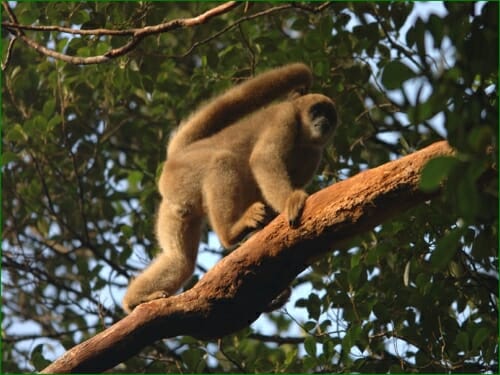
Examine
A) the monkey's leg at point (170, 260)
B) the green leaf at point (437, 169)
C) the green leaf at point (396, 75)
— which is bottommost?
the green leaf at point (437, 169)

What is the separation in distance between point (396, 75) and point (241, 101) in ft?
16.3

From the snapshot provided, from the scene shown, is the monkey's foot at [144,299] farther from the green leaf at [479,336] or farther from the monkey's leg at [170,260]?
the green leaf at [479,336]

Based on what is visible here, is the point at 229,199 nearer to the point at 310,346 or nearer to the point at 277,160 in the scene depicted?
the point at 277,160

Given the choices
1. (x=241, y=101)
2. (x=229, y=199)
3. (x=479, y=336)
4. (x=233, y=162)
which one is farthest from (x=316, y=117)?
(x=479, y=336)

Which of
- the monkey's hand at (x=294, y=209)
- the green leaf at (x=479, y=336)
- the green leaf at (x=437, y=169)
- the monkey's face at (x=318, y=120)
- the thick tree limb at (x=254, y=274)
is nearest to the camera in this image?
the green leaf at (x=437, y=169)

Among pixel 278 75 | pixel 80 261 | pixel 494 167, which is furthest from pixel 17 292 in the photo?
pixel 494 167

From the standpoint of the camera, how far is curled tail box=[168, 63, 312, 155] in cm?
806


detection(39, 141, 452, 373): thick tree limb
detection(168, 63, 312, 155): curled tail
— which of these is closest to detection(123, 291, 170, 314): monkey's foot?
detection(39, 141, 452, 373): thick tree limb

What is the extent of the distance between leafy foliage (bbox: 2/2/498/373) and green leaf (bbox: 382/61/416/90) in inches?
40.3

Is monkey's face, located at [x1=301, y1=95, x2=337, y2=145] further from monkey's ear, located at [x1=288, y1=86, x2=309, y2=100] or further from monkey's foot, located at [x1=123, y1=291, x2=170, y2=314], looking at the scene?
monkey's foot, located at [x1=123, y1=291, x2=170, y2=314]

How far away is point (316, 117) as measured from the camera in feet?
26.7

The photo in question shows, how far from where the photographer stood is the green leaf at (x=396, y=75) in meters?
3.24

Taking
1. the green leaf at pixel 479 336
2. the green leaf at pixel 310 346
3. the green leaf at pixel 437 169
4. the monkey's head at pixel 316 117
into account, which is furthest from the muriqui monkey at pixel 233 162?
the green leaf at pixel 437 169

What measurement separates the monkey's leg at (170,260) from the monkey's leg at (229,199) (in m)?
0.38
